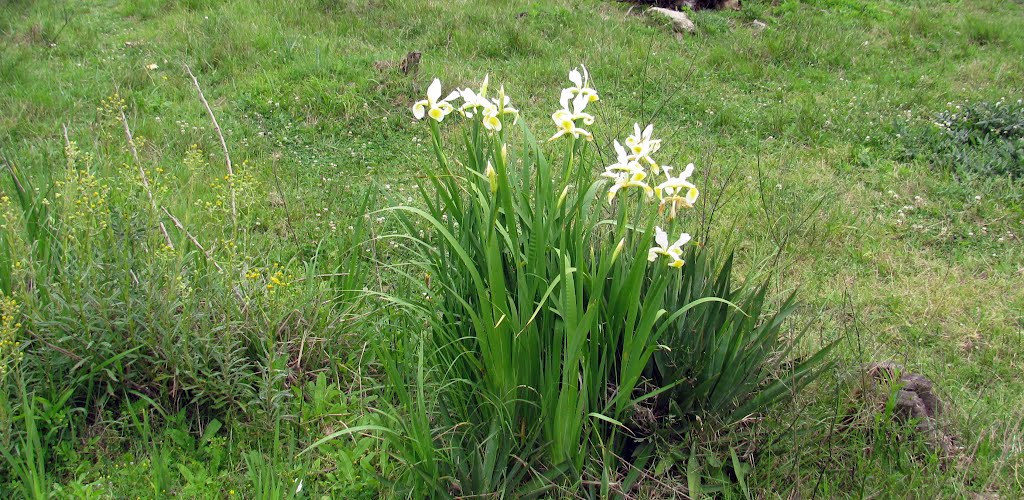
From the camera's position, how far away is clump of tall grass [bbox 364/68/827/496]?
86.0 inches

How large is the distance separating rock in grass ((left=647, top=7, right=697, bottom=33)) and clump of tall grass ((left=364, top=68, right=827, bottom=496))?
584cm

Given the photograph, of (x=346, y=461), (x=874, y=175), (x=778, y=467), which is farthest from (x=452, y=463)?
(x=874, y=175)

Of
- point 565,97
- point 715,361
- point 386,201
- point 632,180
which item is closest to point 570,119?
point 565,97

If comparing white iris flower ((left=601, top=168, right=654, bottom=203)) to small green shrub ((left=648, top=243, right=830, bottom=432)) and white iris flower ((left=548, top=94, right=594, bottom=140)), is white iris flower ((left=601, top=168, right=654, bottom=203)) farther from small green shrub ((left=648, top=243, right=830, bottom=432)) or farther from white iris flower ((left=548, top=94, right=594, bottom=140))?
small green shrub ((left=648, top=243, right=830, bottom=432))

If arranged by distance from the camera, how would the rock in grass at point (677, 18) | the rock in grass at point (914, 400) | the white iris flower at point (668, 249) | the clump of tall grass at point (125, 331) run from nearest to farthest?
the white iris flower at point (668, 249) → the clump of tall grass at point (125, 331) → the rock in grass at point (914, 400) → the rock in grass at point (677, 18)

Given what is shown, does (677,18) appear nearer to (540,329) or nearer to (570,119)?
(570,119)

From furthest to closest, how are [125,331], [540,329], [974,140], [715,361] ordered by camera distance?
1. [974,140]
2. [125,331]
3. [715,361]
4. [540,329]

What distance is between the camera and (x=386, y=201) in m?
4.59

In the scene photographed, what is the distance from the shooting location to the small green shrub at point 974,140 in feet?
17.9

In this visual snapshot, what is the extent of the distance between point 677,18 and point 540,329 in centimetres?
641

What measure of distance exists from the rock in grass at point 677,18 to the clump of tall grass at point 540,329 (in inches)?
230

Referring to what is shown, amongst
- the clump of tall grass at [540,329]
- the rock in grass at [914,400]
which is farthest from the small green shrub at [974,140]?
the clump of tall grass at [540,329]

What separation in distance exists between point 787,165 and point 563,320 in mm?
3552

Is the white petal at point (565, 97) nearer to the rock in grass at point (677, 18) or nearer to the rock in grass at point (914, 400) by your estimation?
the rock in grass at point (914, 400)
